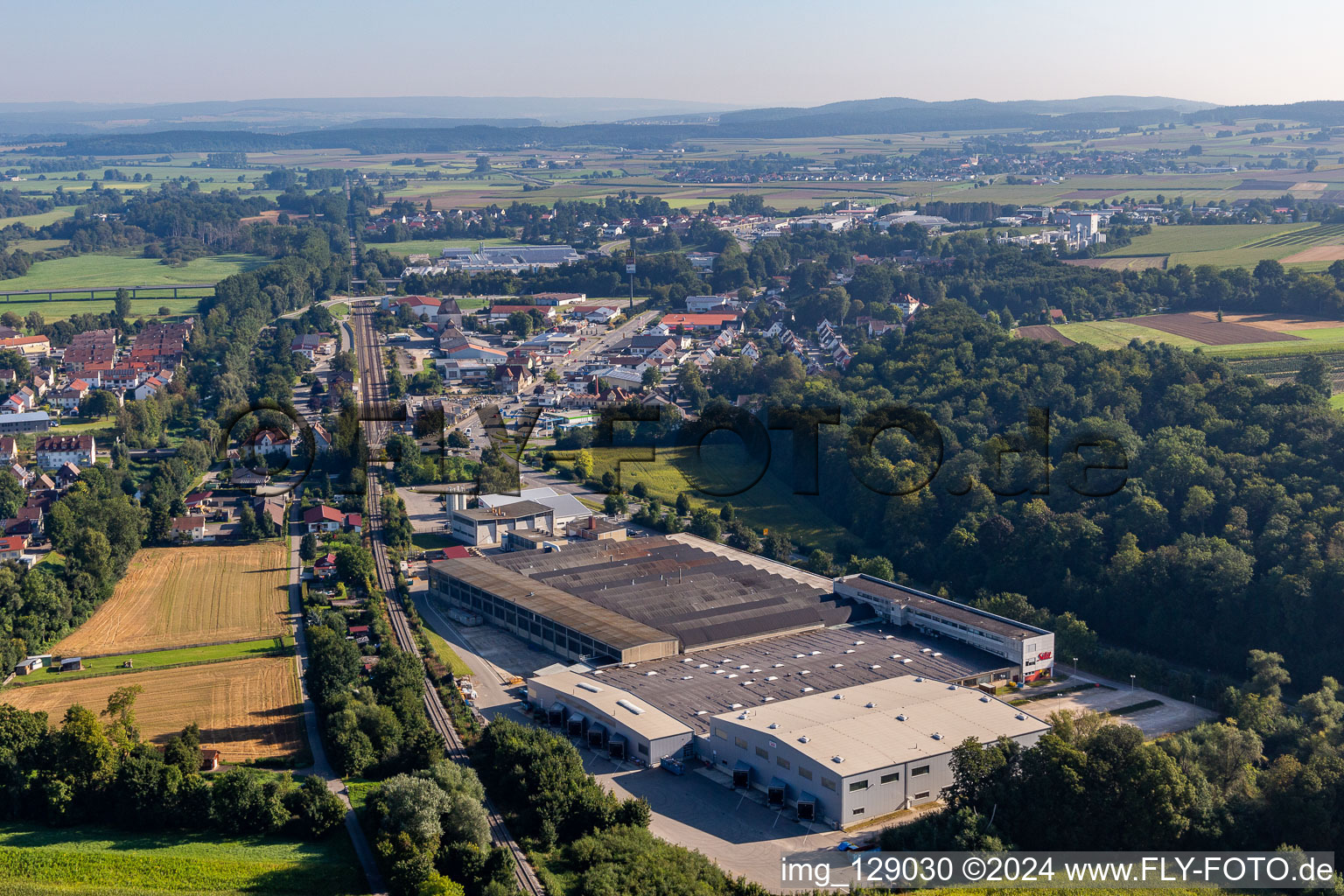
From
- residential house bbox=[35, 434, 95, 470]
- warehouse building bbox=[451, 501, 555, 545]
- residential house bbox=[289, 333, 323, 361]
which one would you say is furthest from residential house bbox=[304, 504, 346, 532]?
residential house bbox=[289, 333, 323, 361]

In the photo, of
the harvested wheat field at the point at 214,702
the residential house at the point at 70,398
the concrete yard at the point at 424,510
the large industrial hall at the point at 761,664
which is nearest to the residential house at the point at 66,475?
the residential house at the point at 70,398

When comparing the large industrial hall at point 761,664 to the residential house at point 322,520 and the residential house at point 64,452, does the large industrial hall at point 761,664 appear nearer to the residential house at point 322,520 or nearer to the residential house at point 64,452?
the residential house at point 322,520

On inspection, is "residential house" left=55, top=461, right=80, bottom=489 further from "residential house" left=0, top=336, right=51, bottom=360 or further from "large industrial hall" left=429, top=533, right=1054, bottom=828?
"residential house" left=0, top=336, right=51, bottom=360

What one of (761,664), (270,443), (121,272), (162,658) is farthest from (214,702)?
(121,272)

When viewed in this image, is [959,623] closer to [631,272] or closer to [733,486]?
[733,486]

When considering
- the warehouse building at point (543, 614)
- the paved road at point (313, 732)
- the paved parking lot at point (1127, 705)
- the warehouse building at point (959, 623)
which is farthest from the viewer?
the warehouse building at point (543, 614)

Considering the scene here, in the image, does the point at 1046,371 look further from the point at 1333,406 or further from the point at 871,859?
the point at 871,859

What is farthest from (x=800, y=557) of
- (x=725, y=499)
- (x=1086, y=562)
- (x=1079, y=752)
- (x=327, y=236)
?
(x=327, y=236)

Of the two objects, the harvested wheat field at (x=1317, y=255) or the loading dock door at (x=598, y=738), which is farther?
the harvested wheat field at (x=1317, y=255)
